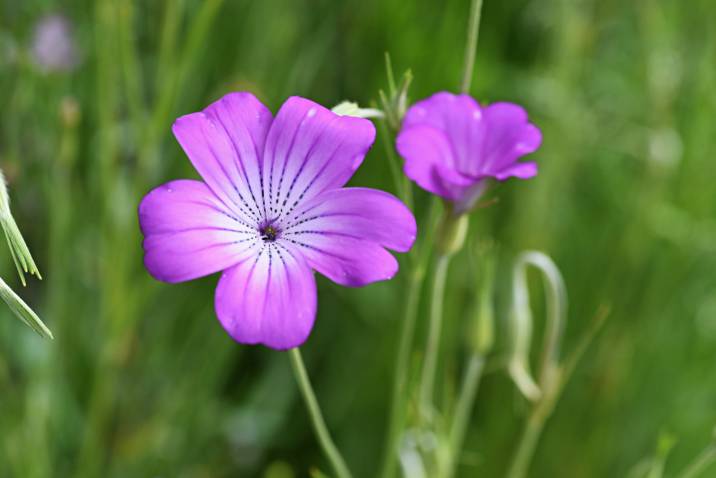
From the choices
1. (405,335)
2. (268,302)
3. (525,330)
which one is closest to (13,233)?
(268,302)

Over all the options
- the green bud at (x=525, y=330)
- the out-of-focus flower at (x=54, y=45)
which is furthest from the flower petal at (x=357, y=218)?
the out-of-focus flower at (x=54, y=45)

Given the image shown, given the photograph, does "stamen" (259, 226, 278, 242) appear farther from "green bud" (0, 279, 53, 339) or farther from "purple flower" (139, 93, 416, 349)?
"green bud" (0, 279, 53, 339)

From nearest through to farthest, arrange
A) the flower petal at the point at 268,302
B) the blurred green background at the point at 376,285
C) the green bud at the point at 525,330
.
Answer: the flower petal at the point at 268,302, the green bud at the point at 525,330, the blurred green background at the point at 376,285

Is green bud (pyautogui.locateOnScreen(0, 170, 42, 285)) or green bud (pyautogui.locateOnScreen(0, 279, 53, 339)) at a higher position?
green bud (pyautogui.locateOnScreen(0, 170, 42, 285))

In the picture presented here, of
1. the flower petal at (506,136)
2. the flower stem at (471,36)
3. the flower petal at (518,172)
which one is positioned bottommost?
the flower petal at (518,172)

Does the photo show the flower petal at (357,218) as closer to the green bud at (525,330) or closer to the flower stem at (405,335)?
the flower stem at (405,335)

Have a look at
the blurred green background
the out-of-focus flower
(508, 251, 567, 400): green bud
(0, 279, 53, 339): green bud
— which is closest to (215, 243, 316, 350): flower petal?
(0, 279, 53, 339): green bud

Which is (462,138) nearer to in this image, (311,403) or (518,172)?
(518,172)
